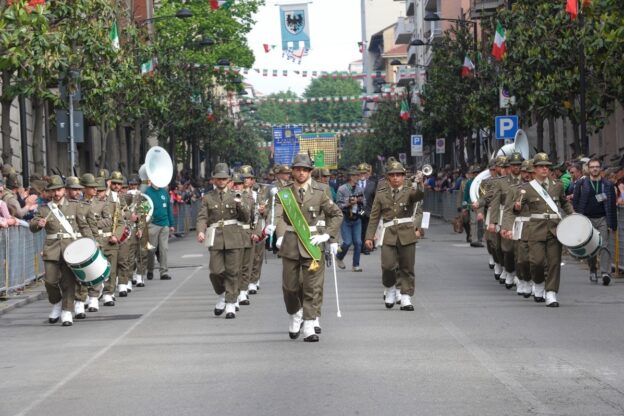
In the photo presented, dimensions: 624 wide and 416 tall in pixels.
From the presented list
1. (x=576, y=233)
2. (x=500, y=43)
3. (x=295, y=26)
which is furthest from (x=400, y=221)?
(x=295, y=26)

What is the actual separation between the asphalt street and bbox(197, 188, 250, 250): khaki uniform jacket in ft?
3.20

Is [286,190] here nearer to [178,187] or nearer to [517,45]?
[517,45]

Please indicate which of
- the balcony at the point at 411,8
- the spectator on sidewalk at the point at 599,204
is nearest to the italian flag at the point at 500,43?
the spectator on sidewalk at the point at 599,204

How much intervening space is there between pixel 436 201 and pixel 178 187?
1236cm

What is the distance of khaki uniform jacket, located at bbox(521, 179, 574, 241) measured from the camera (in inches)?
706

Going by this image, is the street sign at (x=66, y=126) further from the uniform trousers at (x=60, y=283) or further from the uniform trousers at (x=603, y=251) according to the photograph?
the uniform trousers at (x=60, y=283)

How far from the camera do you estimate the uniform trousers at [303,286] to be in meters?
14.0

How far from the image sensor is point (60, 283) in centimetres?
1716

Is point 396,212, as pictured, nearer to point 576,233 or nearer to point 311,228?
point 576,233

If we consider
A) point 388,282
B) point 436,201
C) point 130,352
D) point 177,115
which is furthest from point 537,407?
point 436,201

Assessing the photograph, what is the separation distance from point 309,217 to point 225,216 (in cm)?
348

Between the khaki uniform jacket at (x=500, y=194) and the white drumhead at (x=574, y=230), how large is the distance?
5.32ft

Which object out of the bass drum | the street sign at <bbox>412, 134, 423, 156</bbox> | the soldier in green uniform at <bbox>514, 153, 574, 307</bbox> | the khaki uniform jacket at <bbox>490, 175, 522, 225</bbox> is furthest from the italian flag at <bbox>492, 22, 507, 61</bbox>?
the street sign at <bbox>412, 134, 423, 156</bbox>

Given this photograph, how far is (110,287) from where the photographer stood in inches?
789
